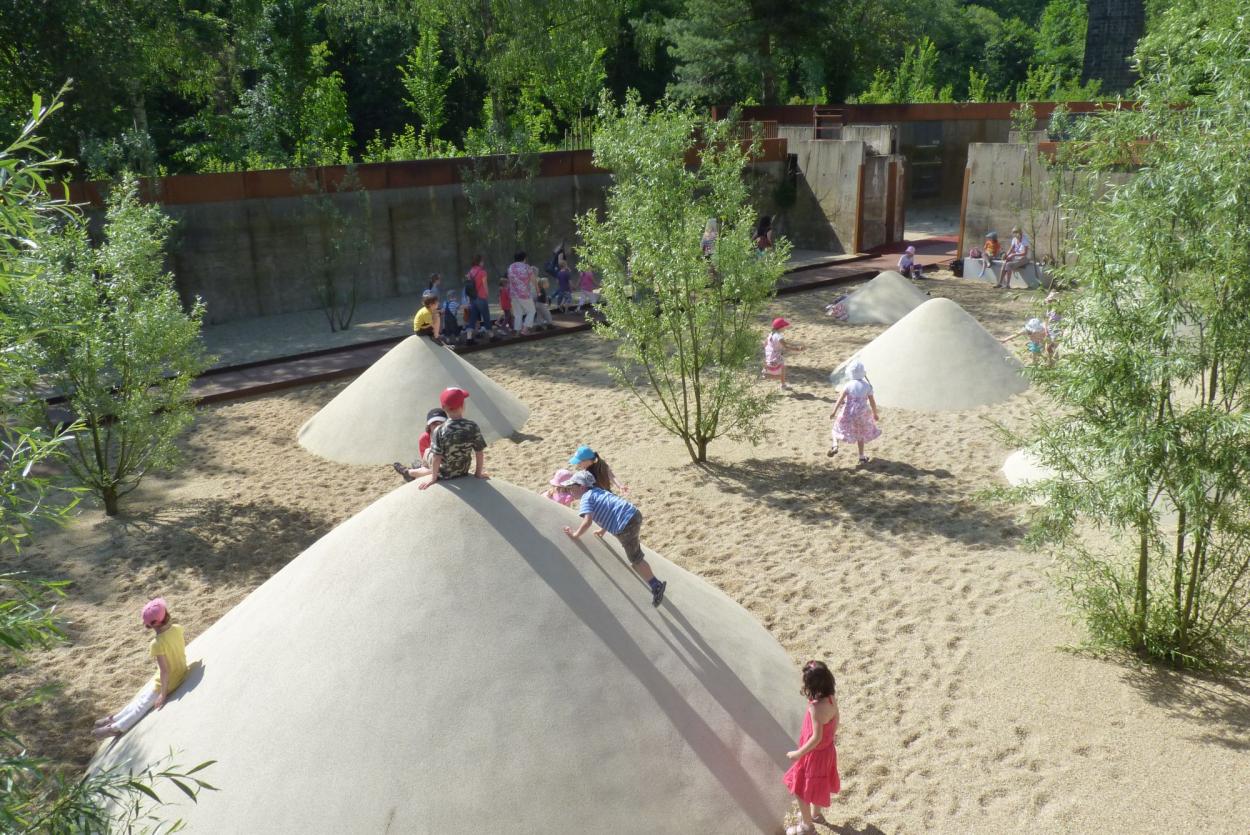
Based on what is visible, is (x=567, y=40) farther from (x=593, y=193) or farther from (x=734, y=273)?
(x=734, y=273)

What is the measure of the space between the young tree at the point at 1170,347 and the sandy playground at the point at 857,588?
1177 mm

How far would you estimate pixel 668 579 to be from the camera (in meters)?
7.12

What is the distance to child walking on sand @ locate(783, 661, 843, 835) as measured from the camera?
564cm

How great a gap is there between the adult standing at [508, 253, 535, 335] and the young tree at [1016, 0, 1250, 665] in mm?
11657

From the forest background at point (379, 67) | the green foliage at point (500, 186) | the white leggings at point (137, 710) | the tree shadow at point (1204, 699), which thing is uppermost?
the forest background at point (379, 67)

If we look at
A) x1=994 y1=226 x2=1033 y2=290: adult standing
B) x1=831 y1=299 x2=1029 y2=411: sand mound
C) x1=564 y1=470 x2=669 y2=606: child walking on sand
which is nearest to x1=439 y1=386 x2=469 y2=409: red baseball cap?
x1=564 y1=470 x2=669 y2=606: child walking on sand

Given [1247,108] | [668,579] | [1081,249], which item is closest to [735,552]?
[668,579]

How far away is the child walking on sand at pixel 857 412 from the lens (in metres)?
11.7

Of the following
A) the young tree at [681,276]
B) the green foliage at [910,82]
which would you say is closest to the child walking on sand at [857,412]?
the young tree at [681,276]

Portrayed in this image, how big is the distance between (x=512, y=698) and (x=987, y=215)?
21.7 m

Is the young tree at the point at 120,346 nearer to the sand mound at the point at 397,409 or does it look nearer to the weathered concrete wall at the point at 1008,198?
the sand mound at the point at 397,409

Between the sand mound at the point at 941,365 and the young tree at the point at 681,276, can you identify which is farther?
the sand mound at the point at 941,365

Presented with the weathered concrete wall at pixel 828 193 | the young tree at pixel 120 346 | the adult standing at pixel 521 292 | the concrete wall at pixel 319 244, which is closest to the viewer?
the young tree at pixel 120 346

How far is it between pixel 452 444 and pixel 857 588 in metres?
4.46
